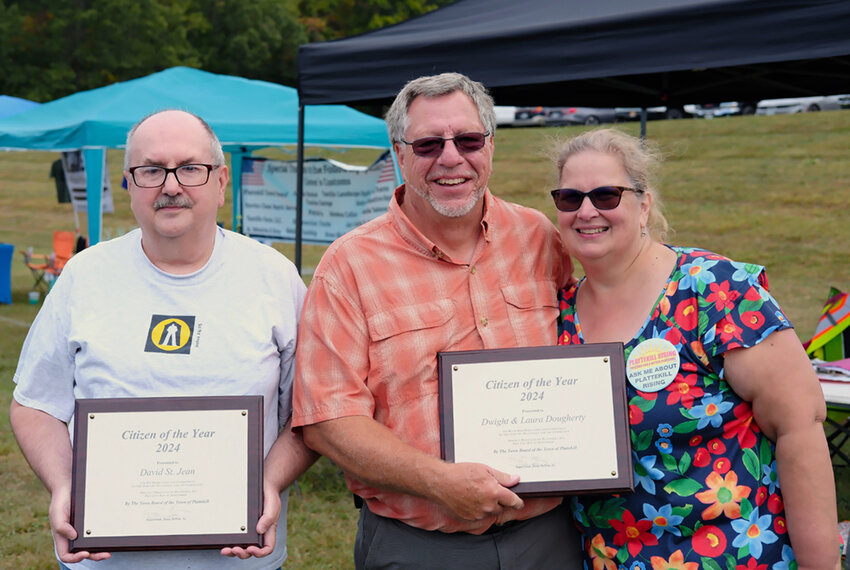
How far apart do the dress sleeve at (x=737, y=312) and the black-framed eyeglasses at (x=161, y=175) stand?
50.8 inches

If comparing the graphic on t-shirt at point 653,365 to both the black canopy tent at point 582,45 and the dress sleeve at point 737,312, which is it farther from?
the black canopy tent at point 582,45

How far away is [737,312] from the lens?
2.12 metres

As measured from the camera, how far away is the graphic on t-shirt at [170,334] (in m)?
2.17

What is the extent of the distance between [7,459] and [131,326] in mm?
4446

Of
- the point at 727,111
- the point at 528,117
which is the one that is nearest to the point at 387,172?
the point at 727,111

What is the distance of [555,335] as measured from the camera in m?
2.41

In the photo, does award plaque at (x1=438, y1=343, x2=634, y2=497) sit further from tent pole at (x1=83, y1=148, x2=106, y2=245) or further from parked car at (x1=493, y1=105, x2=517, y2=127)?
parked car at (x1=493, y1=105, x2=517, y2=127)

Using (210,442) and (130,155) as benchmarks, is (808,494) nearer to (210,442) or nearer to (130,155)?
(210,442)

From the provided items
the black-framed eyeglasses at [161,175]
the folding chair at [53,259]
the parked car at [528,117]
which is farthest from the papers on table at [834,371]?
the parked car at [528,117]

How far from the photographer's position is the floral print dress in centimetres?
214

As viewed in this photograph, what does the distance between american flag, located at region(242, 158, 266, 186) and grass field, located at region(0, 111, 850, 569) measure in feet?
9.48

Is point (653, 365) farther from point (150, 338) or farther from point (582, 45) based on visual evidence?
point (582, 45)

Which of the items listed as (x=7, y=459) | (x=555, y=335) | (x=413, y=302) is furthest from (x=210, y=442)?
(x=7, y=459)

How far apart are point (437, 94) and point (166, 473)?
1185 millimetres
